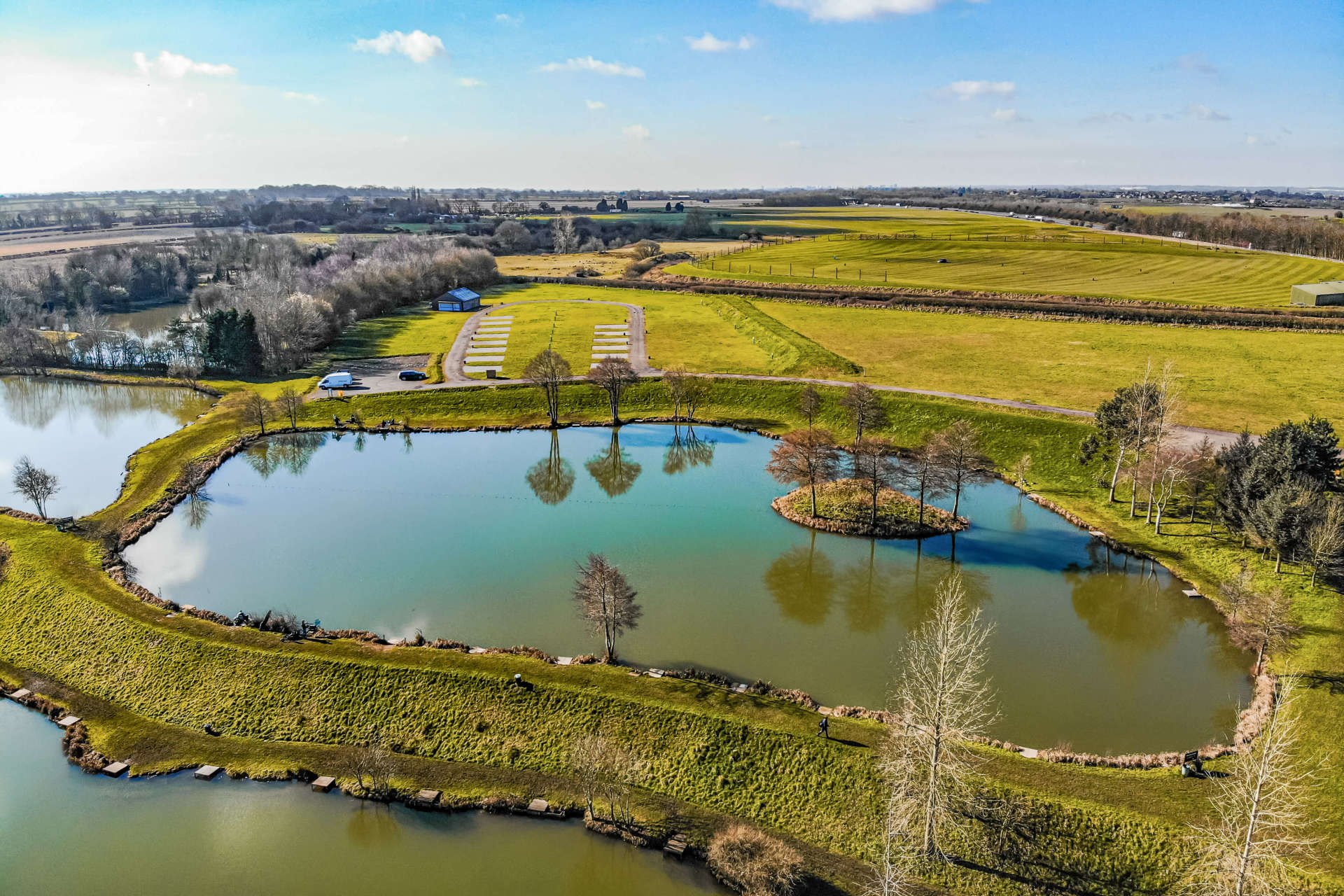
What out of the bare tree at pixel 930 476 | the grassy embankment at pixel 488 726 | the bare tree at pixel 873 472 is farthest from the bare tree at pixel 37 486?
the bare tree at pixel 930 476

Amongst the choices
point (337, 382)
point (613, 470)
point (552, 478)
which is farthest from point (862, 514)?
point (337, 382)

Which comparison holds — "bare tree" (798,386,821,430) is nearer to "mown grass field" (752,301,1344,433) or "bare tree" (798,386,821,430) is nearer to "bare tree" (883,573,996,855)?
"mown grass field" (752,301,1344,433)

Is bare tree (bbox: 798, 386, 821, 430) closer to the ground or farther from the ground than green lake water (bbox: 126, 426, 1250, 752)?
farther from the ground

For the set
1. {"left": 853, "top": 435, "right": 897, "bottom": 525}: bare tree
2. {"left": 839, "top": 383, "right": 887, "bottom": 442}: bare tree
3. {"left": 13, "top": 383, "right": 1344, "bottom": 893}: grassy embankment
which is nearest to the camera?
{"left": 13, "top": 383, "right": 1344, "bottom": 893}: grassy embankment

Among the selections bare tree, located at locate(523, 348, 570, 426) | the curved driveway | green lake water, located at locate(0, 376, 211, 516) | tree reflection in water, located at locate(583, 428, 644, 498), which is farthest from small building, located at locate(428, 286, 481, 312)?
tree reflection in water, located at locate(583, 428, 644, 498)

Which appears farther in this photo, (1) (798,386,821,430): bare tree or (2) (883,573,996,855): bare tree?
(1) (798,386,821,430): bare tree

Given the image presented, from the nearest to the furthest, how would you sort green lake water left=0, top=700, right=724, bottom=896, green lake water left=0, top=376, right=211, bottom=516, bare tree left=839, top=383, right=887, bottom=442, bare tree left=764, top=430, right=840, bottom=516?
green lake water left=0, top=700, right=724, bottom=896 < bare tree left=764, top=430, right=840, bottom=516 < green lake water left=0, top=376, right=211, bottom=516 < bare tree left=839, top=383, right=887, bottom=442

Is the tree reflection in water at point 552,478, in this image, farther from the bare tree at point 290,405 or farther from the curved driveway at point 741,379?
the bare tree at point 290,405

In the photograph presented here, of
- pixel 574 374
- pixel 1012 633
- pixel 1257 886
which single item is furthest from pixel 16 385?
pixel 1257 886

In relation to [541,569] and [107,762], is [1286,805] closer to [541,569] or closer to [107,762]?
[541,569]
